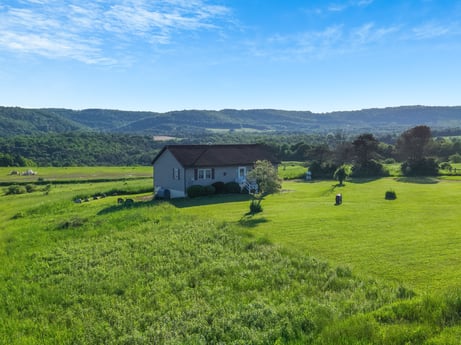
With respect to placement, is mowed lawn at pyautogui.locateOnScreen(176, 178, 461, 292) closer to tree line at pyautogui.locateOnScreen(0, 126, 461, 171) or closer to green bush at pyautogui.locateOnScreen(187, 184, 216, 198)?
green bush at pyautogui.locateOnScreen(187, 184, 216, 198)

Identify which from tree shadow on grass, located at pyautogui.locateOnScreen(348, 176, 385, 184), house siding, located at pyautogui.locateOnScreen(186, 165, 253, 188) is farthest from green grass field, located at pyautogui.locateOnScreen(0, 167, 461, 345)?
tree shadow on grass, located at pyautogui.locateOnScreen(348, 176, 385, 184)

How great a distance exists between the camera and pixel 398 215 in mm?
23109

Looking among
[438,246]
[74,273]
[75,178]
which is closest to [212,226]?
[74,273]

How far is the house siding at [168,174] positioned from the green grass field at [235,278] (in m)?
10.4

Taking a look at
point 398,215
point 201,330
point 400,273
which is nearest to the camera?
point 201,330

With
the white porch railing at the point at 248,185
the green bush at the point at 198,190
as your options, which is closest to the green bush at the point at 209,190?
the green bush at the point at 198,190

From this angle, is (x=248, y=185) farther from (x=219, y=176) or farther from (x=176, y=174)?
(x=176, y=174)

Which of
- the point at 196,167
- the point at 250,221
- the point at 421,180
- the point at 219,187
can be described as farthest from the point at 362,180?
the point at 250,221

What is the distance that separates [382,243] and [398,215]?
7444 mm

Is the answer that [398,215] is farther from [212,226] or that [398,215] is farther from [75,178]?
[75,178]

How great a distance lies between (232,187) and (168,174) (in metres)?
6.67

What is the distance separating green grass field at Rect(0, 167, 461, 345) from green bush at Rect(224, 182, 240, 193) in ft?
37.4

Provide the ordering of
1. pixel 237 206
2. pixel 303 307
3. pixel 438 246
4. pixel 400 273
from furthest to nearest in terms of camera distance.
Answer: pixel 237 206 → pixel 438 246 → pixel 400 273 → pixel 303 307

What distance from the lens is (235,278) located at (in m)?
13.1
